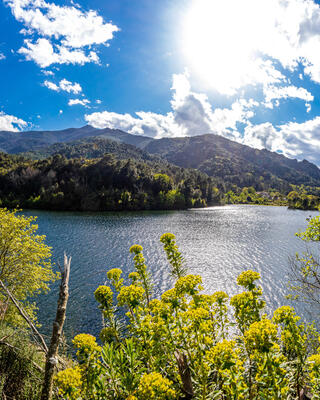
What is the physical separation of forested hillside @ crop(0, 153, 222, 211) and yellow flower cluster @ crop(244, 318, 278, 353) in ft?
385

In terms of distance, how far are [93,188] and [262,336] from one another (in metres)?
143

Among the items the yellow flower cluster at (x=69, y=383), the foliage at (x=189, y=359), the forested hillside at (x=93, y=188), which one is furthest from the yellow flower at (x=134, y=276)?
the forested hillside at (x=93, y=188)

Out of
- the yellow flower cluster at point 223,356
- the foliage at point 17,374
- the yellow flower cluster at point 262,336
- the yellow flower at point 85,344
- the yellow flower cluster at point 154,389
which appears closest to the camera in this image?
the yellow flower cluster at point 154,389

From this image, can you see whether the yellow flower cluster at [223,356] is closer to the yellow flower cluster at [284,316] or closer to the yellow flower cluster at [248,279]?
the yellow flower cluster at [284,316]

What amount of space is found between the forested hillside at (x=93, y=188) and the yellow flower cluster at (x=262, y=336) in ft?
385

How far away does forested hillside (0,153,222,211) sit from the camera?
392 ft

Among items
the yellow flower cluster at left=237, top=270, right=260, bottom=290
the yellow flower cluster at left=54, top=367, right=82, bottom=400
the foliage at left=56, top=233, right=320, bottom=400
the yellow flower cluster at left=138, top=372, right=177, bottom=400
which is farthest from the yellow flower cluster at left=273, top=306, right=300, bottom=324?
the yellow flower cluster at left=54, top=367, right=82, bottom=400

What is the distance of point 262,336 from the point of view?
3443 millimetres

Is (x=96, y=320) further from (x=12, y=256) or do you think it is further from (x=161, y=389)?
(x=161, y=389)

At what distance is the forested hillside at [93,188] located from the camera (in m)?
120

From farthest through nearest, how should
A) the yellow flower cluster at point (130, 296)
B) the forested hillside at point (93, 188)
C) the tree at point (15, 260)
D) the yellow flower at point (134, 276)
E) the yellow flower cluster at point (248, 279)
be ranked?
the forested hillside at point (93, 188) → the tree at point (15, 260) → the yellow flower at point (134, 276) → the yellow flower cluster at point (248, 279) → the yellow flower cluster at point (130, 296)

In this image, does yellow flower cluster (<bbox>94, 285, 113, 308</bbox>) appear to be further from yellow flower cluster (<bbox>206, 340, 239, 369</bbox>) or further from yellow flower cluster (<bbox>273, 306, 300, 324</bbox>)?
yellow flower cluster (<bbox>273, 306, 300, 324</bbox>)

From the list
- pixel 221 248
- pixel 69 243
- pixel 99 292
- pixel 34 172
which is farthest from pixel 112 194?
pixel 99 292

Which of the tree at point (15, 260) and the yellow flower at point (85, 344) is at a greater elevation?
the yellow flower at point (85, 344)
